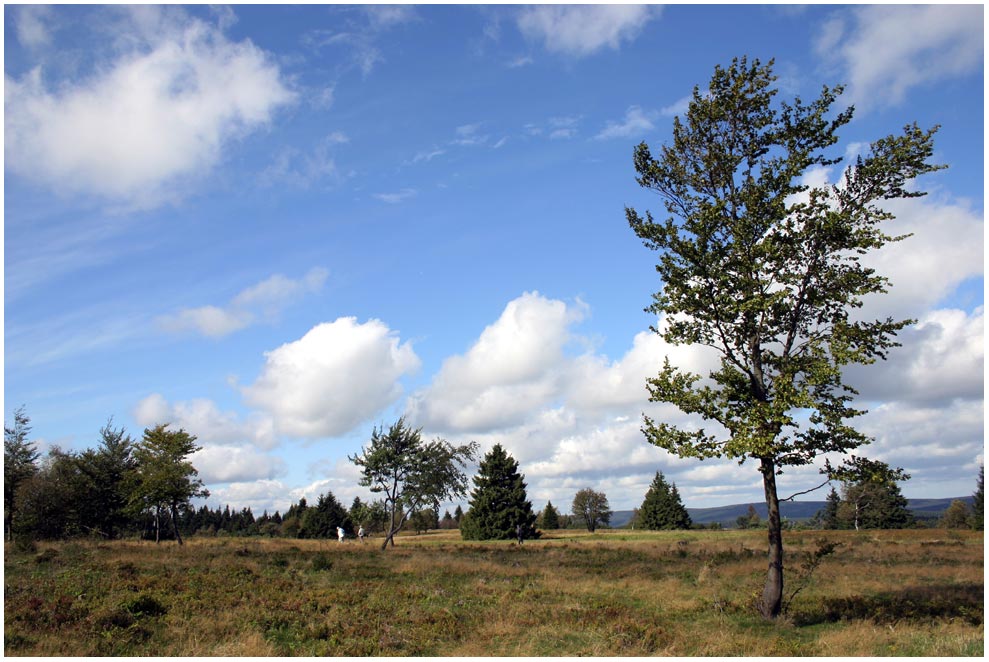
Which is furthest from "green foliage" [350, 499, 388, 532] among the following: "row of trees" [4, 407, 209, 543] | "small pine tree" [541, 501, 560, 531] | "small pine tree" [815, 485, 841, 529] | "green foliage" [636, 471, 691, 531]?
"small pine tree" [815, 485, 841, 529]

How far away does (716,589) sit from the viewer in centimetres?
2131

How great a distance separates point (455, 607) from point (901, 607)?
12794mm

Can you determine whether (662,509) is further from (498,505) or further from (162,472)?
(162,472)

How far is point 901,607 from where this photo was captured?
17688mm

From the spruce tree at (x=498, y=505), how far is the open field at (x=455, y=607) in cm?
3794

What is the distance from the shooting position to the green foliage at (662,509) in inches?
3329

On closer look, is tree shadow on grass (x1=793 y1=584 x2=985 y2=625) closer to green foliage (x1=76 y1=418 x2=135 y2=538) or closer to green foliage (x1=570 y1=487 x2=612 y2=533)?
green foliage (x1=76 y1=418 x2=135 y2=538)

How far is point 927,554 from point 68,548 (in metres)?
43.7

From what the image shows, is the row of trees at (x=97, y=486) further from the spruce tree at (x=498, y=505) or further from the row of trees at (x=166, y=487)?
the spruce tree at (x=498, y=505)

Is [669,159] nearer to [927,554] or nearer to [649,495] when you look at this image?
[927,554]

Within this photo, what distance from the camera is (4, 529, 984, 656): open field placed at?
1385cm

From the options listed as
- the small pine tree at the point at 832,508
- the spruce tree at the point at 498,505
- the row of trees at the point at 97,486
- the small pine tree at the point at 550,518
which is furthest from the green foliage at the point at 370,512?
the small pine tree at the point at 832,508

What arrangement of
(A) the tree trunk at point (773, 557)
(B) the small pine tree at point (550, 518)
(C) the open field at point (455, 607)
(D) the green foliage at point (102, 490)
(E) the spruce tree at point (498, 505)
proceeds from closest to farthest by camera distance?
1. (C) the open field at point (455, 607)
2. (A) the tree trunk at point (773, 557)
3. (D) the green foliage at point (102, 490)
4. (E) the spruce tree at point (498, 505)
5. (B) the small pine tree at point (550, 518)

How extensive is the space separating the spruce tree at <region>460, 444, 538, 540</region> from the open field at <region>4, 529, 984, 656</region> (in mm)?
37942
